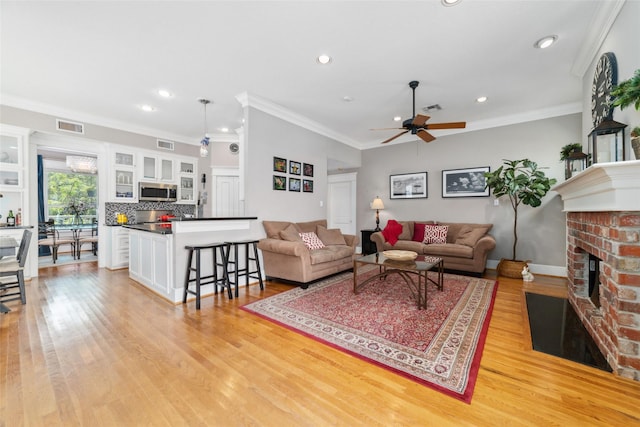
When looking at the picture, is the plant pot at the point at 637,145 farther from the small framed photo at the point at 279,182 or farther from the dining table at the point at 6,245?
the dining table at the point at 6,245

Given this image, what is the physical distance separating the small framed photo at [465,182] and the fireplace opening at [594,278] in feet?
7.91

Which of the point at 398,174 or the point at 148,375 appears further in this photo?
the point at 398,174

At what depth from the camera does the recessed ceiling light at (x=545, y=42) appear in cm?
256

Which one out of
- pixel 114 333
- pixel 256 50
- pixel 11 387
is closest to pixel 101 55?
pixel 256 50

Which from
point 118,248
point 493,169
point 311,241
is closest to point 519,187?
point 493,169

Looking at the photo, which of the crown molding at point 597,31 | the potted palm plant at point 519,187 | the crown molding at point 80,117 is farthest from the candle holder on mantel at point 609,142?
the crown molding at point 80,117

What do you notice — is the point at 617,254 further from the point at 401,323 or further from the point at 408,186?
the point at 408,186

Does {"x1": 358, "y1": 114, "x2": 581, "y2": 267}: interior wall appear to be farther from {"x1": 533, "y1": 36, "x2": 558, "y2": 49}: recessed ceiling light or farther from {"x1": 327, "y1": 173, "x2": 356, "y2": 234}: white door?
{"x1": 533, "y1": 36, "x2": 558, "y2": 49}: recessed ceiling light

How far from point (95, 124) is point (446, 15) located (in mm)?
5774

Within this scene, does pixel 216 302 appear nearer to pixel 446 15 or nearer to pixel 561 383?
pixel 561 383

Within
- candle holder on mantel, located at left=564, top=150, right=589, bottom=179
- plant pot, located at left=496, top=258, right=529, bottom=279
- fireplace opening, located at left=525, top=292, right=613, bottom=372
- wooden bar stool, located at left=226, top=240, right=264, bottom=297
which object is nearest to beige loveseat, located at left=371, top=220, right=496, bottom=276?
plant pot, located at left=496, top=258, right=529, bottom=279

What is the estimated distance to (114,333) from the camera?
93.6 inches

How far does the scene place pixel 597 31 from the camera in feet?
7.89

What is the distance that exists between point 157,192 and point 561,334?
6799 mm
